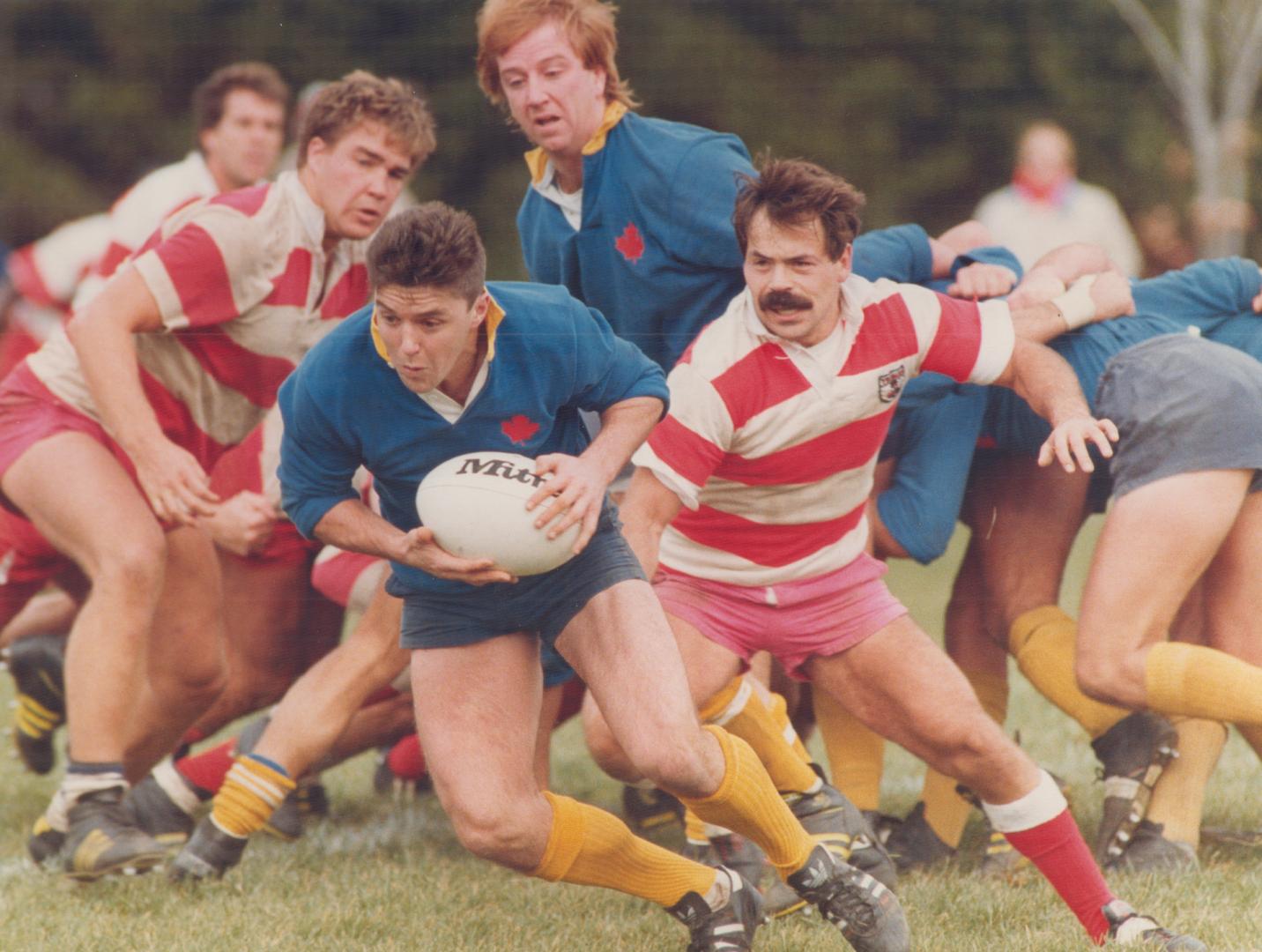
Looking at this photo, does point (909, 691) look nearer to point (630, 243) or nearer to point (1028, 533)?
point (1028, 533)

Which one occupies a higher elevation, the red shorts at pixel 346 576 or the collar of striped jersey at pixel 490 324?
the collar of striped jersey at pixel 490 324

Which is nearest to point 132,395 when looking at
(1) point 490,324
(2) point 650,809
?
(1) point 490,324

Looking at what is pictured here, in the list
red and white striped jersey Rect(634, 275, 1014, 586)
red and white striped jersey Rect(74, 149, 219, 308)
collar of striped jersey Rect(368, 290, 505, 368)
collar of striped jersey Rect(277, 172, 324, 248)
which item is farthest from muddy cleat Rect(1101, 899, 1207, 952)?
red and white striped jersey Rect(74, 149, 219, 308)

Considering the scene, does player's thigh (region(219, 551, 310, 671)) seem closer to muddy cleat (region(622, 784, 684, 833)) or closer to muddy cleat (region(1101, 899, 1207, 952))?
muddy cleat (region(622, 784, 684, 833))

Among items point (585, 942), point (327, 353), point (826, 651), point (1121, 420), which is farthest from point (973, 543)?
point (327, 353)

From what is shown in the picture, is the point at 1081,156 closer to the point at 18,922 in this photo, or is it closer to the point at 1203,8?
the point at 1203,8

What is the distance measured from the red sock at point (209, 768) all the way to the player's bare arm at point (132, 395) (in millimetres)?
717

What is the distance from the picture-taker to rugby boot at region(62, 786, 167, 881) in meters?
4.28

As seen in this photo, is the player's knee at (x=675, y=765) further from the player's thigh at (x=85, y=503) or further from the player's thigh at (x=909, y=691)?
the player's thigh at (x=85, y=503)

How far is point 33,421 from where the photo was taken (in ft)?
15.6

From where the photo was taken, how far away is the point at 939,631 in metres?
5.01

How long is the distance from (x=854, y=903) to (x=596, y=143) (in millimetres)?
2109

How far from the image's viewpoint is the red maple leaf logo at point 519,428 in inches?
143

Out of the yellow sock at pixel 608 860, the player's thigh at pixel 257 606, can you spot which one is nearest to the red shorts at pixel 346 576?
the player's thigh at pixel 257 606
